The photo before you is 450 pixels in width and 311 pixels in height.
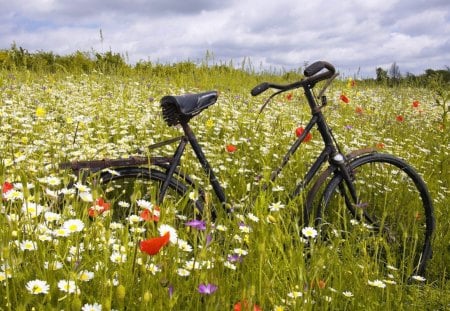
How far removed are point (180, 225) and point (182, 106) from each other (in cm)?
67

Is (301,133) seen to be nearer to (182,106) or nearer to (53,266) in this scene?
(182,106)

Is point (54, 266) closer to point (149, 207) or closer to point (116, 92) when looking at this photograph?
point (149, 207)

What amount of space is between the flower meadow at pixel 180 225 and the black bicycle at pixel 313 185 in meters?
0.11

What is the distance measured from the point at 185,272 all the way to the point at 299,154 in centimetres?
296

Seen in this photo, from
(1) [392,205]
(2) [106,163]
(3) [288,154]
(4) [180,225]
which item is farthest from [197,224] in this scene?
(1) [392,205]

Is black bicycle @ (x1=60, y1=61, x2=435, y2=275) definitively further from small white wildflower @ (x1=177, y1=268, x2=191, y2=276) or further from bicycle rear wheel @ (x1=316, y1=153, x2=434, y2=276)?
small white wildflower @ (x1=177, y1=268, x2=191, y2=276)

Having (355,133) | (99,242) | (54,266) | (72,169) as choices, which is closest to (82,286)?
(54,266)

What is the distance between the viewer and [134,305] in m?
1.97

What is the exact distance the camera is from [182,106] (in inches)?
115

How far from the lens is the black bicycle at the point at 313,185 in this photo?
110 inches

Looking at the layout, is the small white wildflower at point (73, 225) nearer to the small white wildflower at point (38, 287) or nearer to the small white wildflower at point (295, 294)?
the small white wildflower at point (38, 287)

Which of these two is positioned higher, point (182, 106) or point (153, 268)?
point (182, 106)

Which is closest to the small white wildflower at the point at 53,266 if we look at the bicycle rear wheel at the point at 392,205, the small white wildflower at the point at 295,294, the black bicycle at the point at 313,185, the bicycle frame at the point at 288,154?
the black bicycle at the point at 313,185

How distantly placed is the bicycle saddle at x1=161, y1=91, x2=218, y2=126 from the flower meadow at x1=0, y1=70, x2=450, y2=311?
415mm
